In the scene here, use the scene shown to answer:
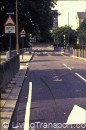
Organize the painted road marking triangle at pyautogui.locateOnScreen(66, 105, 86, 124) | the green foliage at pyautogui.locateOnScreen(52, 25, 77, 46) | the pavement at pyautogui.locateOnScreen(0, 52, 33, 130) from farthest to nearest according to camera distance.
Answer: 1. the green foliage at pyautogui.locateOnScreen(52, 25, 77, 46)
2. the painted road marking triangle at pyautogui.locateOnScreen(66, 105, 86, 124)
3. the pavement at pyautogui.locateOnScreen(0, 52, 33, 130)

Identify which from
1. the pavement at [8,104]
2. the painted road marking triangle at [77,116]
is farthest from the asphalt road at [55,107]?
the pavement at [8,104]

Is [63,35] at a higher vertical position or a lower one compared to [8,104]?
lower

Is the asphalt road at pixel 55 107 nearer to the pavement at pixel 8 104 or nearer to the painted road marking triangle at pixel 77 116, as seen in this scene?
the painted road marking triangle at pixel 77 116

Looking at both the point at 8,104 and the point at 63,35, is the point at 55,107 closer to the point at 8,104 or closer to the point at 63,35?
the point at 8,104

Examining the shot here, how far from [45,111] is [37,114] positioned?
0.58m

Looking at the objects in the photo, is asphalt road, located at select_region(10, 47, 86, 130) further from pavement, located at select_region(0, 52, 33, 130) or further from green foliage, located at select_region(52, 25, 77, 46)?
green foliage, located at select_region(52, 25, 77, 46)

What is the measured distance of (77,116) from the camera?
38.9ft

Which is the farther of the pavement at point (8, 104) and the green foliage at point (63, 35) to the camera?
the green foliage at point (63, 35)

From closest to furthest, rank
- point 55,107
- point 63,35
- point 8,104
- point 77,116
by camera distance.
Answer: point 77,116
point 55,107
point 8,104
point 63,35

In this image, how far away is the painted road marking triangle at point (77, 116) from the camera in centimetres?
1107

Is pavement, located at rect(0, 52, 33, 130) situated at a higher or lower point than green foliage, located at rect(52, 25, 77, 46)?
higher

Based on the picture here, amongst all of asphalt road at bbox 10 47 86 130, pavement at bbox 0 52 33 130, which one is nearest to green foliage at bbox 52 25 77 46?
asphalt road at bbox 10 47 86 130

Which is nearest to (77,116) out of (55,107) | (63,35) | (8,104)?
(55,107)

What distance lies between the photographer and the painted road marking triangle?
11.1 meters
